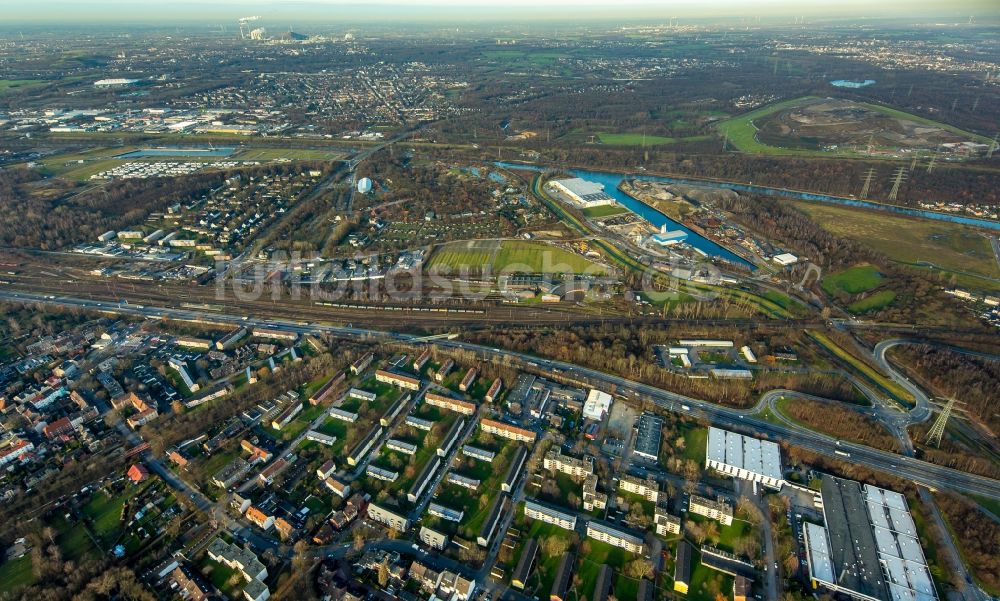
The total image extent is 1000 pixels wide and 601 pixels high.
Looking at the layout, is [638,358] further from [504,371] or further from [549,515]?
[549,515]

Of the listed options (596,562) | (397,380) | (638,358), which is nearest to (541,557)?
(596,562)

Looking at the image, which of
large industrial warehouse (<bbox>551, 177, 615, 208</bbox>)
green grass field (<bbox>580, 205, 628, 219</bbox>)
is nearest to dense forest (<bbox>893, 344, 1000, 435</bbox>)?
green grass field (<bbox>580, 205, 628, 219</bbox>)

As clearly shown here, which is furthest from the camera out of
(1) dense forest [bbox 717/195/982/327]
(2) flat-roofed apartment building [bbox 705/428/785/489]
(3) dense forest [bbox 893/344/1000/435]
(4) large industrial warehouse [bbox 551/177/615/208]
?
(4) large industrial warehouse [bbox 551/177/615/208]

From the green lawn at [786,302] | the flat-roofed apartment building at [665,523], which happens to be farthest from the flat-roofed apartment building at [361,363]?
the green lawn at [786,302]

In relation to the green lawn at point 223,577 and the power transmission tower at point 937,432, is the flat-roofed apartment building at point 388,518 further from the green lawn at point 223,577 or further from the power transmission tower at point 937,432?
the power transmission tower at point 937,432

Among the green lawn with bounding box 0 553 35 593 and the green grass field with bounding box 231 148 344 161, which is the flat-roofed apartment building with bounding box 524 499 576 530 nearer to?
the green lawn with bounding box 0 553 35 593
